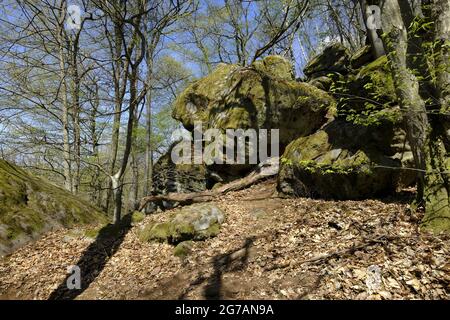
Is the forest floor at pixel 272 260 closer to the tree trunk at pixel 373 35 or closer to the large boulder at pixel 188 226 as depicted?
the large boulder at pixel 188 226

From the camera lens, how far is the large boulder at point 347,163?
603cm

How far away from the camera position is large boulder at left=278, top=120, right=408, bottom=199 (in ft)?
19.8

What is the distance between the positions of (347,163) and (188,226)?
3506 millimetres

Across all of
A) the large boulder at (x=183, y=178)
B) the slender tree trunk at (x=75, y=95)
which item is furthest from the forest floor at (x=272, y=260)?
the large boulder at (x=183, y=178)

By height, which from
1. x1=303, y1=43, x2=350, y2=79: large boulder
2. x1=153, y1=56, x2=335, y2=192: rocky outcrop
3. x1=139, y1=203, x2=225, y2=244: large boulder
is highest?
x1=303, y1=43, x2=350, y2=79: large boulder

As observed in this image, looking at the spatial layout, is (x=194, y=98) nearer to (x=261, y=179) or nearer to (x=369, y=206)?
(x=261, y=179)

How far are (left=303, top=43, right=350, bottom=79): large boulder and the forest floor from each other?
23.2 feet

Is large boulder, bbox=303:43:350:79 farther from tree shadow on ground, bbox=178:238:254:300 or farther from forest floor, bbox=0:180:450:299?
tree shadow on ground, bbox=178:238:254:300

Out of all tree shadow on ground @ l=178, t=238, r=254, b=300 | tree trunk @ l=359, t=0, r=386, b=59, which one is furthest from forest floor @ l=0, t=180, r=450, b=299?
tree trunk @ l=359, t=0, r=386, b=59

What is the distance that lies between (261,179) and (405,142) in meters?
4.12

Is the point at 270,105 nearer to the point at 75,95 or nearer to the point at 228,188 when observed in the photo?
the point at 228,188

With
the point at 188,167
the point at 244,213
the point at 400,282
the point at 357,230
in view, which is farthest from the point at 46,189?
the point at 400,282

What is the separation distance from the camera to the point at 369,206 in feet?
18.6

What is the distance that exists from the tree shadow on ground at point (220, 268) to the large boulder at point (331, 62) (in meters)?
8.86
